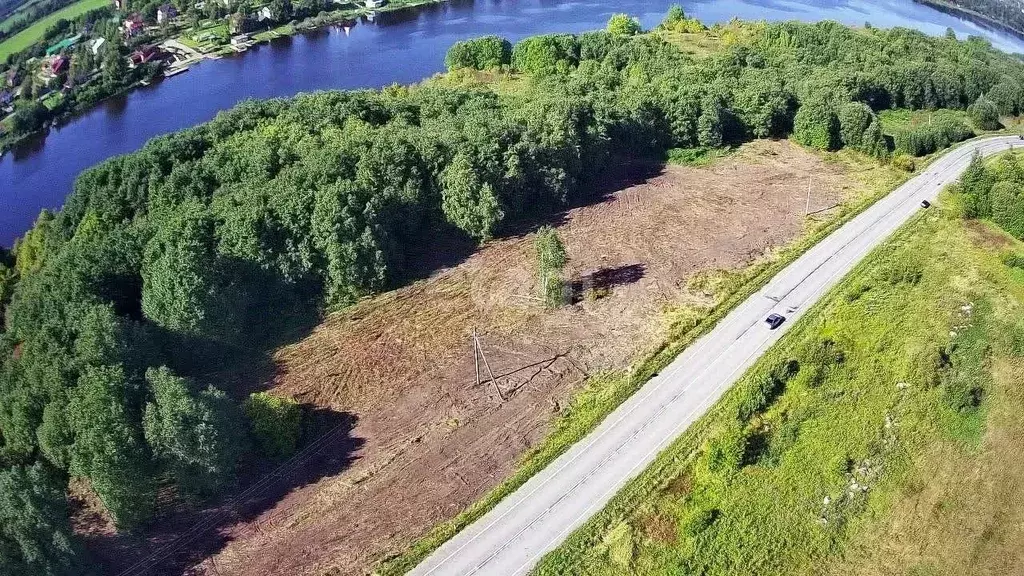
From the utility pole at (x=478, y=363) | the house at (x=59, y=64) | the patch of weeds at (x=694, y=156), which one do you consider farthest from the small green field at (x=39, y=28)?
the utility pole at (x=478, y=363)

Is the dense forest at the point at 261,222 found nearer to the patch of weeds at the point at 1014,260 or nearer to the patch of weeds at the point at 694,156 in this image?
the patch of weeds at the point at 694,156

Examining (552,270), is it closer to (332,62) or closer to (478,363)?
(478,363)

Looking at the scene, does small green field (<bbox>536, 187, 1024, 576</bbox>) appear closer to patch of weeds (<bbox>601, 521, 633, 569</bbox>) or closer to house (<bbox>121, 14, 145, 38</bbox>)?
patch of weeds (<bbox>601, 521, 633, 569</bbox>)

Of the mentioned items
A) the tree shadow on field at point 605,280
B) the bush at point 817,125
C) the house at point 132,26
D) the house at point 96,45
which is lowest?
the tree shadow on field at point 605,280

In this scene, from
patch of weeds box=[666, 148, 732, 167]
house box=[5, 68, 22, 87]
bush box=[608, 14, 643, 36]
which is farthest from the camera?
bush box=[608, 14, 643, 36]

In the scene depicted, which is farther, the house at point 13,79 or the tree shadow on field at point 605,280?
the house at point 13,79

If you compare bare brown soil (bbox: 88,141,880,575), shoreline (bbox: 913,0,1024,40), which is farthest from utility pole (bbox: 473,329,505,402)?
shoreline (bbox: 913,0,1024,40)

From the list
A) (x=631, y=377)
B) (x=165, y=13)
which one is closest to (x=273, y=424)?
(x=631, y=377)
